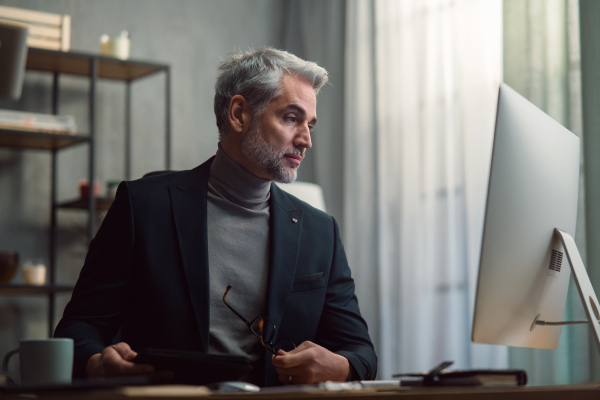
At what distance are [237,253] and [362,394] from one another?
96 centimetres

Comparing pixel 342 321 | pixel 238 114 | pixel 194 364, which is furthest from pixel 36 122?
pixel 194 364

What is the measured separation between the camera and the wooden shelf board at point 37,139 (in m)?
3.28

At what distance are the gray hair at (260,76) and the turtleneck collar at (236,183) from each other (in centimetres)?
17

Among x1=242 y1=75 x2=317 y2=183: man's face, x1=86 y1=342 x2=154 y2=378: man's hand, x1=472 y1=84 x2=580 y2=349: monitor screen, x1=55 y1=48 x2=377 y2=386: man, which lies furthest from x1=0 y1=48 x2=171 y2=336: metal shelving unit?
x1=472 y1=84 x2=580 y2=349: monitor screen

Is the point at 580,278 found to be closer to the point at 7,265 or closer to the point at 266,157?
the point at 266,157

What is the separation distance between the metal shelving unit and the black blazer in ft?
5.71

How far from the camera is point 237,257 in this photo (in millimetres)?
1752

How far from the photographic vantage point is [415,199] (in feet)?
10.7

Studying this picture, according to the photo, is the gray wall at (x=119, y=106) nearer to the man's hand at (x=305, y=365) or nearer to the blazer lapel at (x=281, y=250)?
the blazer lapel at (x=281, y=250)

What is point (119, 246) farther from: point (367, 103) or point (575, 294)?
point (367, 103)

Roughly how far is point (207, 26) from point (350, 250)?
5.15ft

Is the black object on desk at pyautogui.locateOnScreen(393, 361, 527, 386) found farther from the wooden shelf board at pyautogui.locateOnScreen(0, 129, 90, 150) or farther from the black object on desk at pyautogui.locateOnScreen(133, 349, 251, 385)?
the wooden shelf board at pyautogui.locateOnScreen(0, 129, 90, 150)

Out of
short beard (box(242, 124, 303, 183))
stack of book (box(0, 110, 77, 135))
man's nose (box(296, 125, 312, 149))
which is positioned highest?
stack of book (box(0, 110, 77, 135))

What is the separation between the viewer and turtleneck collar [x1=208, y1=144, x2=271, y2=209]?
1.82m
